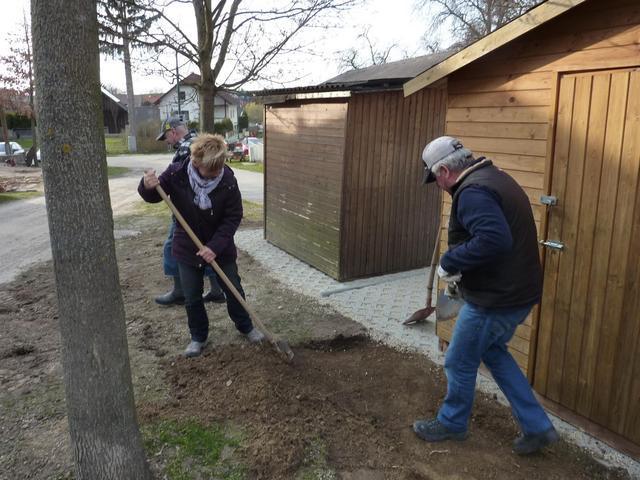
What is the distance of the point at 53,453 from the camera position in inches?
127

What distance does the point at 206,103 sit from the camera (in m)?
9.66

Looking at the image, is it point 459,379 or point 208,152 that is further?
point 208,152

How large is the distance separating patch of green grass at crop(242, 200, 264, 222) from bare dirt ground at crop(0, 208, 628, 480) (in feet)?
20.8

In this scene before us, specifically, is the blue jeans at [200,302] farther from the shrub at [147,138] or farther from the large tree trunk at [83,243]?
the shrub at [147,138]

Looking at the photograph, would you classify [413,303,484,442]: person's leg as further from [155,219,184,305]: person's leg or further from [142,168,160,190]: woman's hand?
[155,219,184,305]: person's leg

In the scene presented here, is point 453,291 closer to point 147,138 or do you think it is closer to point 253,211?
point 253,211

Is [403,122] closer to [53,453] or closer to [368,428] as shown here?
[368,428]

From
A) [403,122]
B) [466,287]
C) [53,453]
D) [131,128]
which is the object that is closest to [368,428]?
[466,287]

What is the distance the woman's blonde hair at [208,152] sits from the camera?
4.20 metres

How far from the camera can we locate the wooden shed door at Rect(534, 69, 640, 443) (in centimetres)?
313

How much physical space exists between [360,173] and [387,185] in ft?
1.60

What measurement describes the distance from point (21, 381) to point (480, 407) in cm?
358

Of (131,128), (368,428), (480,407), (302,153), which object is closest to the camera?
(368,428)

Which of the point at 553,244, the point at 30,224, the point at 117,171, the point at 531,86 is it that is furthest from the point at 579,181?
the point at 117,171
